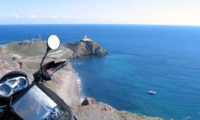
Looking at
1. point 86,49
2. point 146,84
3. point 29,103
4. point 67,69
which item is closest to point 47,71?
point 29,103

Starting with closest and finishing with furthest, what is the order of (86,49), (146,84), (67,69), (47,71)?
(47,71), (146,84), (67,69), (86,49)

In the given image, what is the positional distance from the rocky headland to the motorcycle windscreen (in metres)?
3.31

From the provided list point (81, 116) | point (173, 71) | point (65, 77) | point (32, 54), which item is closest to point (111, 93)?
point (65, 77)

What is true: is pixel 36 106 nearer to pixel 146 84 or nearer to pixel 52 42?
pixel 52 42

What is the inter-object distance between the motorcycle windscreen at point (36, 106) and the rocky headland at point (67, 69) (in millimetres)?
3307

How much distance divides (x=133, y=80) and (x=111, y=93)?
13.0 metres

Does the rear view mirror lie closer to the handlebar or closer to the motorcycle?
the handlebar

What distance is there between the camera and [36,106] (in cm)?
315

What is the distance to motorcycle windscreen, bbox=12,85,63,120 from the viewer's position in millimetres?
3084

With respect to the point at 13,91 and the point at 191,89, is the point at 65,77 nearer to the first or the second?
the point at 191,89

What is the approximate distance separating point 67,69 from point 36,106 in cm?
7051

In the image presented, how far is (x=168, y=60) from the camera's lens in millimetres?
100125

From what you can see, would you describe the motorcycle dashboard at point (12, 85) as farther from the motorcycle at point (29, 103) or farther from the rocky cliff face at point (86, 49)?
the rocky cliff face at point (86, 49)

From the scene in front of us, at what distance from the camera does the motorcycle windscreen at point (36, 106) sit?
308cm
